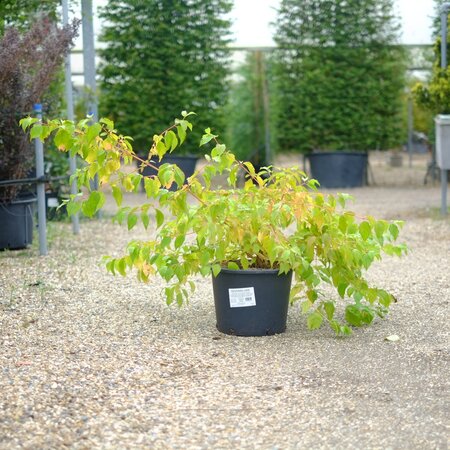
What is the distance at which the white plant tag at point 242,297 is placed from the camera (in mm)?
3832

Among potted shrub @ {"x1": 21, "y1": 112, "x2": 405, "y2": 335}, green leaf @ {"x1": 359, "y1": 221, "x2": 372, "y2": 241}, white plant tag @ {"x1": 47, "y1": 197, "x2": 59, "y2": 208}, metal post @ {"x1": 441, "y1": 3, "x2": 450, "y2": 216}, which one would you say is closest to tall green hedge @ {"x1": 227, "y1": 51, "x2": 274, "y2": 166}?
metal post @ {"x1": 441, "y1": 3, "x2": 450, "y2": 216}

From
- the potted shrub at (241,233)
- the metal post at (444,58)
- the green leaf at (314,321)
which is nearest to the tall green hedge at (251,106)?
the metal post at (444,58)

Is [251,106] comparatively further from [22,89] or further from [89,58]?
[22,89]

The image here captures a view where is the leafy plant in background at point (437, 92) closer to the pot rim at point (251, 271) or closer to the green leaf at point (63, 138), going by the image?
the pot rim at point (251, 271)

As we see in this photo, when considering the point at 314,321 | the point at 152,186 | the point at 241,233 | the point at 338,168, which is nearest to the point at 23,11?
the point at 152,186

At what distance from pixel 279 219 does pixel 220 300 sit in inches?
18.0

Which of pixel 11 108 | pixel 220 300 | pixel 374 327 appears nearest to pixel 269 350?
pixel 220 300

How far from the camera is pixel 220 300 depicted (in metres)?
3.90

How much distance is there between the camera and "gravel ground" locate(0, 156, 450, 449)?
279 cm

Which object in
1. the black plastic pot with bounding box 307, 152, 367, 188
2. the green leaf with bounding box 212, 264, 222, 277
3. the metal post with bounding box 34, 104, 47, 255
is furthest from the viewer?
the black plastic pot with bounding box 307, 152, 367, 188

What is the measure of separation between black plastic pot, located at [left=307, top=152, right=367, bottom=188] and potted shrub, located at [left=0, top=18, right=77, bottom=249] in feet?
18.8

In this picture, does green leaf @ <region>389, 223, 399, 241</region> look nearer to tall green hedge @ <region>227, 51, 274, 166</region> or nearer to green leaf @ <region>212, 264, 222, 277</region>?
green leaf @ <region>212, 264, 222, 277</region>

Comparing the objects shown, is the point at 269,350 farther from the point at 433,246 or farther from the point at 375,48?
the point at 375,48

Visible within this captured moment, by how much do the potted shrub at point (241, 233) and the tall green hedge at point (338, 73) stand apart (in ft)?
25.5
